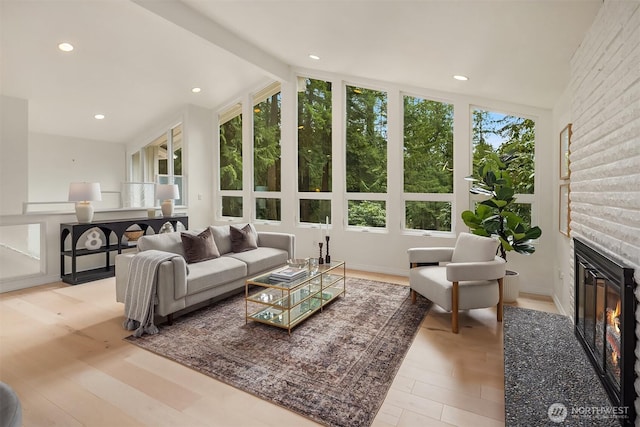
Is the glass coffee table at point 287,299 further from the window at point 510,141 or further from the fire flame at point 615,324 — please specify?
the window at point 510,141

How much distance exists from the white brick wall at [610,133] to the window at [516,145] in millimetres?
1678

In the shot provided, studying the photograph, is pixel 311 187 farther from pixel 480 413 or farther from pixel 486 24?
pixel 480 413

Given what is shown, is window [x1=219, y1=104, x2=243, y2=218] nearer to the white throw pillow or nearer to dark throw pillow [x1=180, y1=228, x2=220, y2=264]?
dark throw pillow [x1=180, y1=228, x2=220, y2=264]

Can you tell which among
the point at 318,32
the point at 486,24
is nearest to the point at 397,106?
the point at 318,32

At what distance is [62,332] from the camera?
3.03 meters

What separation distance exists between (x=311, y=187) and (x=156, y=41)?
303cm

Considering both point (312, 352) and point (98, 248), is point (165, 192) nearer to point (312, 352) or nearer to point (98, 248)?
point (98, 248)

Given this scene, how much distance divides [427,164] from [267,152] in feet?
9.66

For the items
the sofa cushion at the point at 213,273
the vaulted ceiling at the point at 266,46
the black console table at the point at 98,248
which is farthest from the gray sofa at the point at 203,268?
the vaulted ceiling at the point at 266,46

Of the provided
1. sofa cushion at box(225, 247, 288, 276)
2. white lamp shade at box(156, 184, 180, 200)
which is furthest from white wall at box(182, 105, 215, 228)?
sofa cushion at box(225, 247, 288, 276)

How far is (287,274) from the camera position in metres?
3.42

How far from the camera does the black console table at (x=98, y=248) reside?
454 cm

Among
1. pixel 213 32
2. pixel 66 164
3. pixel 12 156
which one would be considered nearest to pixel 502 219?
pixel 213 32

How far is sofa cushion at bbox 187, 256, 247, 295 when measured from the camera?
10.8 feet
